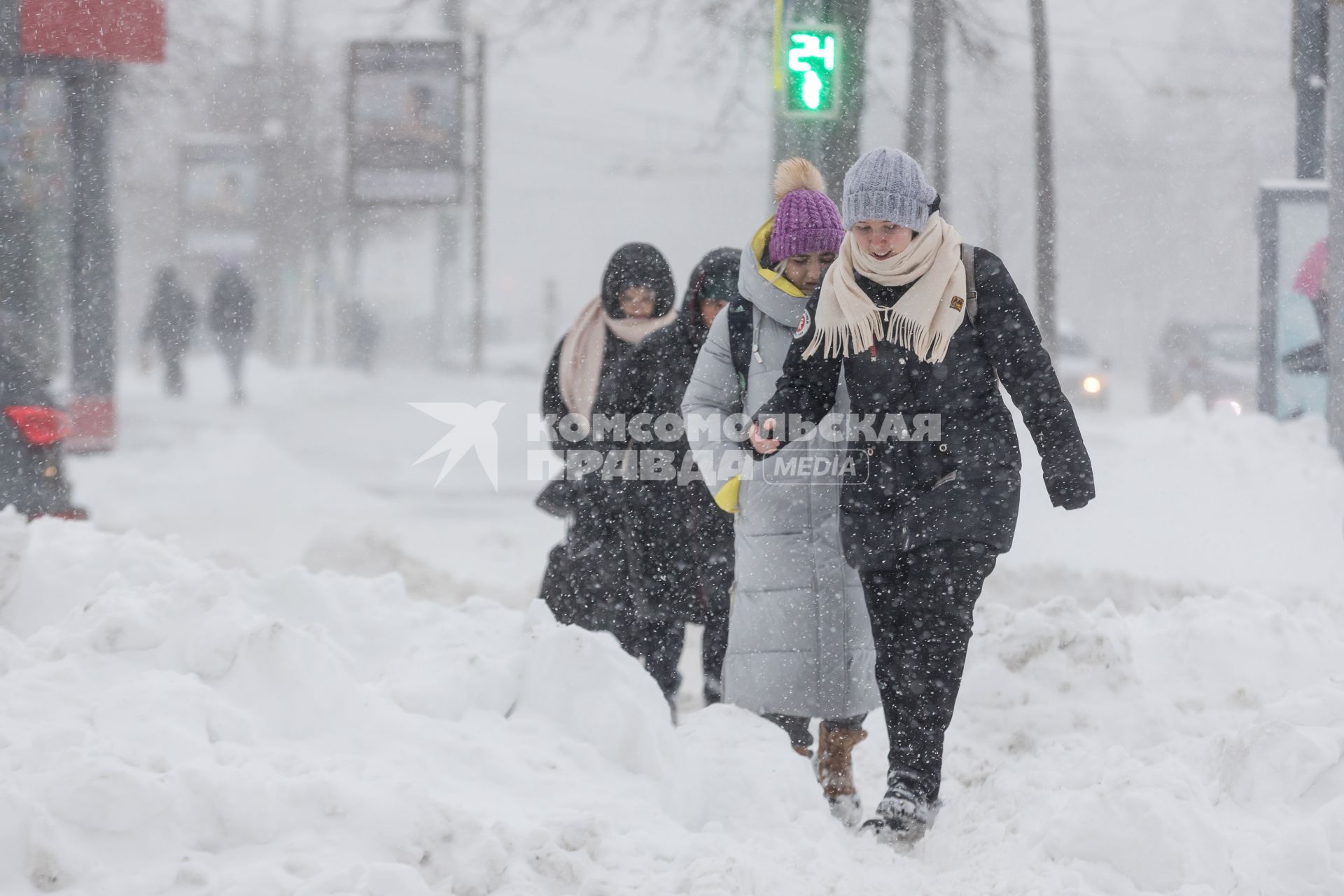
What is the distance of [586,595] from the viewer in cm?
500

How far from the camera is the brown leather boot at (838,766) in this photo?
3.89 m

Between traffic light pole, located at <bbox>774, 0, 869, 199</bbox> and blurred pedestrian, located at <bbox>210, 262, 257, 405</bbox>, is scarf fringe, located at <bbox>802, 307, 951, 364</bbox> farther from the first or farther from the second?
blurred pedestrian, located at <bbox>210, 262, 257, 405</bbox>

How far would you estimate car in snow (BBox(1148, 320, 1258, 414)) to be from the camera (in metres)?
18.8

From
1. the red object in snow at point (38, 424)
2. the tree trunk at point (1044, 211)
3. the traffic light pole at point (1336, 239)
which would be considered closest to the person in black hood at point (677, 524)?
the red object in snow at point (38, 424)

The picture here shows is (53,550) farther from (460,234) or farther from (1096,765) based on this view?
(460,234)

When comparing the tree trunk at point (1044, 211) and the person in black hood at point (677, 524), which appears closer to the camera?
the person in black hood at point (677, 524)

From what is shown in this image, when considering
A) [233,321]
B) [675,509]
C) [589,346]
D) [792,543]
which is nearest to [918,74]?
[589,346]

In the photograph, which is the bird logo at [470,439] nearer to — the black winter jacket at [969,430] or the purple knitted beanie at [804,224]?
the purple knitted beanie at [804,224]

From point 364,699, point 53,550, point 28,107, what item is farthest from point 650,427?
point 28,107

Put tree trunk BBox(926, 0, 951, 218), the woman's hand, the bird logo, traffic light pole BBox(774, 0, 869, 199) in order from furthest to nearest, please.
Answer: the bird logo
tree trunk BBox(926, 0, 951, 218)
traffic light pole BBox(774, 0, 869, 199)
the woman's hand

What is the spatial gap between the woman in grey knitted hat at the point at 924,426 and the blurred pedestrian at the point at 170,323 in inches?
629

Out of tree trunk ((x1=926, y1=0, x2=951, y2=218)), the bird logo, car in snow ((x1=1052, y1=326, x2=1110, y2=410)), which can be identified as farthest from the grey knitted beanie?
car in snow ((x1=1052, y1=326, x2=1110, y2=410))

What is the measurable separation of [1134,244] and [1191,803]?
54211 mm

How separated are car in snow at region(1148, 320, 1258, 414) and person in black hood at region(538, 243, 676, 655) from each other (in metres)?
14.2
